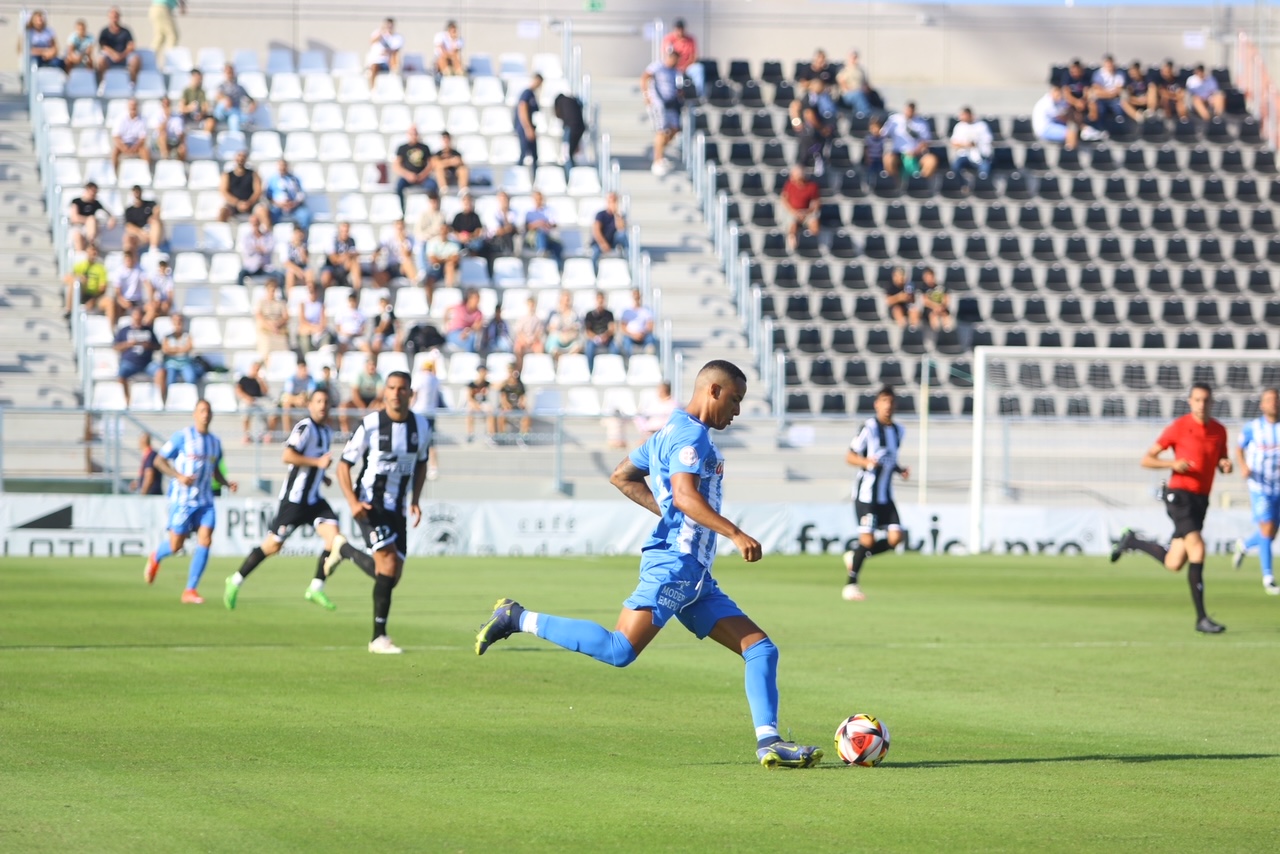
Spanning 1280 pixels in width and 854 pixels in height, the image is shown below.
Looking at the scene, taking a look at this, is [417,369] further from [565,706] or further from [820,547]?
[565,706]

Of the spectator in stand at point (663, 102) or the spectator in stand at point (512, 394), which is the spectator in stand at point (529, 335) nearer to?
the spectator in stand at point (512, 394)

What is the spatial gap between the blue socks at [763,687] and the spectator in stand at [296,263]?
2464 centimetres

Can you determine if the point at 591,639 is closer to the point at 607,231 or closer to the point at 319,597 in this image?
the point at 319,597

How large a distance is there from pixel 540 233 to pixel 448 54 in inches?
252

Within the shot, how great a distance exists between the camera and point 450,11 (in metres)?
40.7

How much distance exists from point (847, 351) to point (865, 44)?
37.6 feet

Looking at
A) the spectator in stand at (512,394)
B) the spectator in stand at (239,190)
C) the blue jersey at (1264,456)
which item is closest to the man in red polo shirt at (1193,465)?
the blue jersey at (1264,456)

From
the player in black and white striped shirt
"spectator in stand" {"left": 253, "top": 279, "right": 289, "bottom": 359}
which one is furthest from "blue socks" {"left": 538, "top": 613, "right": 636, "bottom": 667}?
"spectator in stand" {"left": 253, "top": 279, "right": 289, "bottom": 359}

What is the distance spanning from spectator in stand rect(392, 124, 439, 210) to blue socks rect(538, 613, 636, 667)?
27.0m

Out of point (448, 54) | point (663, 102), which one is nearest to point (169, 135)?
point (448, 54)

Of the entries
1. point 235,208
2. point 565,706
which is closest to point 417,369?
point 235,208

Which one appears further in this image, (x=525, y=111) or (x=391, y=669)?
(x=525, y=111)

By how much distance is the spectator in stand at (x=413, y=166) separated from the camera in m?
35.0

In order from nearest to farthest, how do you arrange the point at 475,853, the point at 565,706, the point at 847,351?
the point at 475,853 < the point at 565,706 < the point at 847,351
